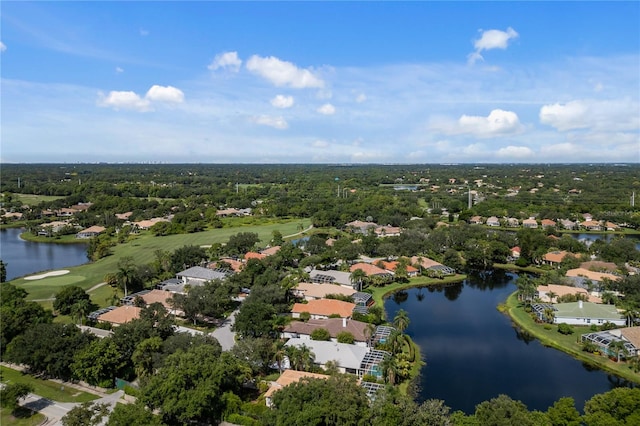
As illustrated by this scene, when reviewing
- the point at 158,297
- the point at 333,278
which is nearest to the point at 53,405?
the point at 158,297

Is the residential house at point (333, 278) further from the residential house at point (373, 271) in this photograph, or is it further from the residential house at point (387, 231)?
the residential house at point (387, 231)

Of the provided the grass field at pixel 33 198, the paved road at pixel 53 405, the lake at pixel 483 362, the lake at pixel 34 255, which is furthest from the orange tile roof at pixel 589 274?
the grass field at pixel 33 198

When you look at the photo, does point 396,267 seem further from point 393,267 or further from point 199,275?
point 199,275

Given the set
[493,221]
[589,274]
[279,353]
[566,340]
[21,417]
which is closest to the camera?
[21,417]

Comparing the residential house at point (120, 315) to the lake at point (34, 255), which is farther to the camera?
the lake at point (34, 255)

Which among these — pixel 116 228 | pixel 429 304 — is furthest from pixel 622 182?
pixel 116 228

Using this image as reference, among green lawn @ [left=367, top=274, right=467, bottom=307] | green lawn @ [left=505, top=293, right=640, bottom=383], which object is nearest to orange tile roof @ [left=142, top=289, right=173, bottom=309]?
green lawn @ [left=367, top=274, right=467, bottom=307]
